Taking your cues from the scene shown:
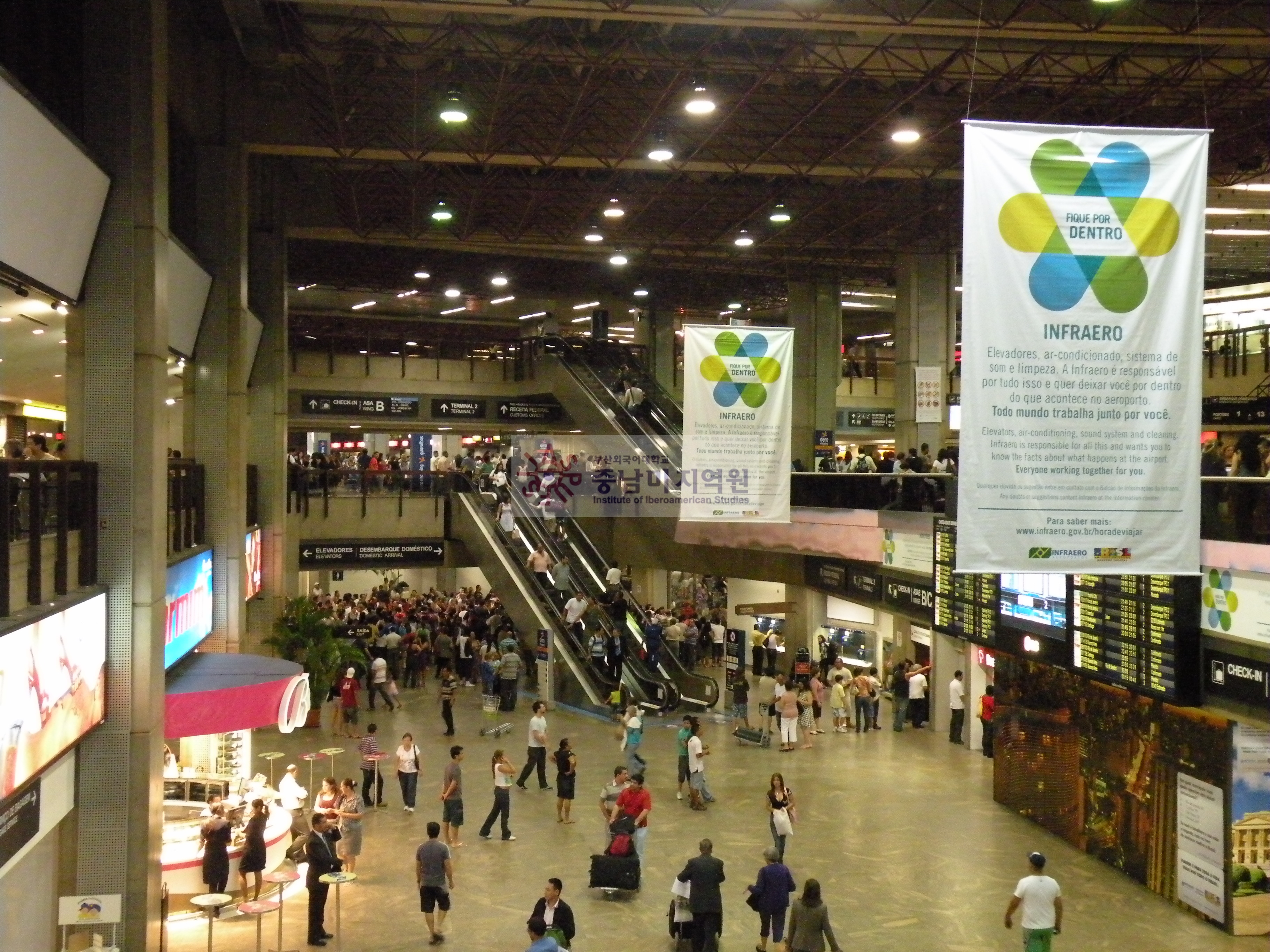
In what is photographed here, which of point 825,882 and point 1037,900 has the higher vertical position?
point 1037,900

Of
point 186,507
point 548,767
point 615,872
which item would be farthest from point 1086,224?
point 548,767

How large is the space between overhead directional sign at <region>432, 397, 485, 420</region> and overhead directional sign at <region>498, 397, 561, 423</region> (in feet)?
2.41

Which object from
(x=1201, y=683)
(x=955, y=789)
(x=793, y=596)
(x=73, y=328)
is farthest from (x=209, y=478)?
(x=793, y=596)

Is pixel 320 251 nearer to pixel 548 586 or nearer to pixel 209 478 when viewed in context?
pixel 548 586

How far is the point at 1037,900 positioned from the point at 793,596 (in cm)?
1796

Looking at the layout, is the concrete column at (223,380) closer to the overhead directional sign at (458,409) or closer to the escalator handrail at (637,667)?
the escalator handrail at (637,667)

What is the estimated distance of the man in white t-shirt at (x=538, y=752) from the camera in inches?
639

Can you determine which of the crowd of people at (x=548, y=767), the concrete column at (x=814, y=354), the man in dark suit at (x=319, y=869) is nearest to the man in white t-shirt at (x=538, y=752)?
the crowd of people at (x=548, y=767)

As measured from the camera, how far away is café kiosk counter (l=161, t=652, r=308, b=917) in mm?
11367

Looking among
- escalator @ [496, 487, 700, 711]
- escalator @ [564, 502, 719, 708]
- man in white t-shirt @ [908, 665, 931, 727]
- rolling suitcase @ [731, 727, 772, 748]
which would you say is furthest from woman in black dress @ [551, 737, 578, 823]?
man in white t-shirt @ [908, 665, 931, 727]

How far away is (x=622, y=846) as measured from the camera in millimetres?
12047

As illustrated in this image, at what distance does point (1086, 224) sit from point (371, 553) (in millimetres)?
25642

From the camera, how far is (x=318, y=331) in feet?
147

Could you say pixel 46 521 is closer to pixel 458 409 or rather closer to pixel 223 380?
pixel 223 380
